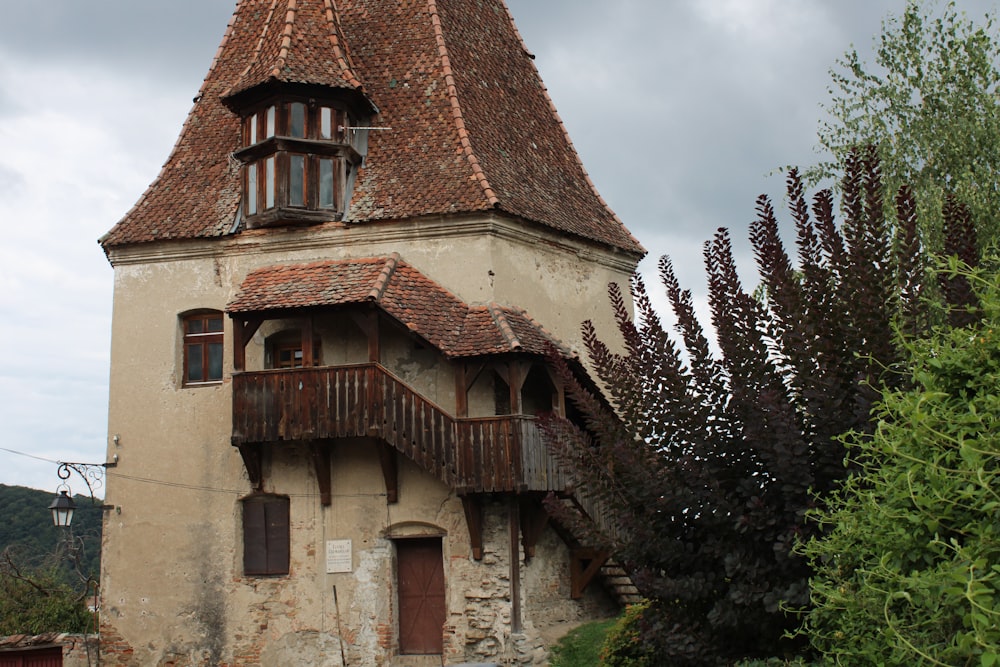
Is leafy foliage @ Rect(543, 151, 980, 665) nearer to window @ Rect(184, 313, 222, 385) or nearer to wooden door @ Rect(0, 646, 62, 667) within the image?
window @ Rect(184, 313, 222, 385)

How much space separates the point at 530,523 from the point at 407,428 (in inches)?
100

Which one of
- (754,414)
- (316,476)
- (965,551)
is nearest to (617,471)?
(754,414)

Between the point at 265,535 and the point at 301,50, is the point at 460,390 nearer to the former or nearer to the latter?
the point at 265,535

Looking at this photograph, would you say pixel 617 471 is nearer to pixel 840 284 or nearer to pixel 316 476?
pixel 840 284

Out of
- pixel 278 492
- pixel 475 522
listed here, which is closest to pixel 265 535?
pixel 278 492

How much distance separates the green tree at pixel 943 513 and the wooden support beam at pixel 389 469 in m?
12.2

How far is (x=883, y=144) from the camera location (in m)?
22.9

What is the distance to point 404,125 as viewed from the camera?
64.2 ft

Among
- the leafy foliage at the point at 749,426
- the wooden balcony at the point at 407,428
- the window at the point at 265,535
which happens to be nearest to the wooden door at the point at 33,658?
the window at the point at 265,535

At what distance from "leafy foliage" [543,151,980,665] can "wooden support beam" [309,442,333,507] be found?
9188 millimetres

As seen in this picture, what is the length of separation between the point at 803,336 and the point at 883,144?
647 inches

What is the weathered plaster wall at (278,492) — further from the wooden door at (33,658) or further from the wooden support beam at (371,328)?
the wooden door at (33,658)

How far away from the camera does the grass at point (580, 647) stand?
1662 centimetres

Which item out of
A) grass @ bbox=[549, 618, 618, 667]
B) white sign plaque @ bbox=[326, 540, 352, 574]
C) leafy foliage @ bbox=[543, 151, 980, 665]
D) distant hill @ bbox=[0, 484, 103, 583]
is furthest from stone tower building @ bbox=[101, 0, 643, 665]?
distant hill @ bbox=[0, 484, 103, 583]
